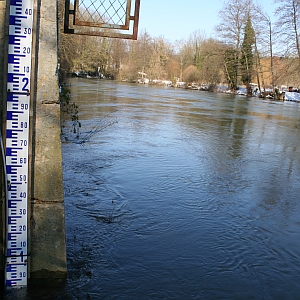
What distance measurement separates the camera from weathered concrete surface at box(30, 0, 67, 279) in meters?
3.25

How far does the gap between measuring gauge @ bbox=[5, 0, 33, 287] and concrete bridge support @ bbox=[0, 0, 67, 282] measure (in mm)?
80

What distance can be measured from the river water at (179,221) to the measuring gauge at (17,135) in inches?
17.5

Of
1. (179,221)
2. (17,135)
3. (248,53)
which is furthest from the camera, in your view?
(248,53)

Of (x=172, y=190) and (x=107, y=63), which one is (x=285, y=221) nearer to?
(x=172, y=190)

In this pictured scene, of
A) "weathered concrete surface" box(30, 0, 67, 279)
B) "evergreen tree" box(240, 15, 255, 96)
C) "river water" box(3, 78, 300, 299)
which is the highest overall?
"evergreen tree" box(240, 15, 255, 96)

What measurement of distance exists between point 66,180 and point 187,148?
4453mm

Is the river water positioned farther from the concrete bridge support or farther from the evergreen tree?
the evergreen tree

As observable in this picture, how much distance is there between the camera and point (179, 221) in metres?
5.31

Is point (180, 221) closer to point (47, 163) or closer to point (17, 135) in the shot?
point (47, 163)

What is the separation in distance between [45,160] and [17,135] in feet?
1.12

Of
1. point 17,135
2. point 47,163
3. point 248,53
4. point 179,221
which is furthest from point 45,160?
point 248,53

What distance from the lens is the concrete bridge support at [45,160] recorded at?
127 inches

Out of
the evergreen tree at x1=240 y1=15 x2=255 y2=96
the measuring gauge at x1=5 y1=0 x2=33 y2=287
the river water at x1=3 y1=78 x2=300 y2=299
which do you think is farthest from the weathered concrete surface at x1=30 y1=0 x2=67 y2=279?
the evergreen tree at x1=240 y1=15 x2=255 y2=96

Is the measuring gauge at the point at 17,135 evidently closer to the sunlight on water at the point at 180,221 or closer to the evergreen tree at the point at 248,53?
the sunlight on water at the point at 180,221
